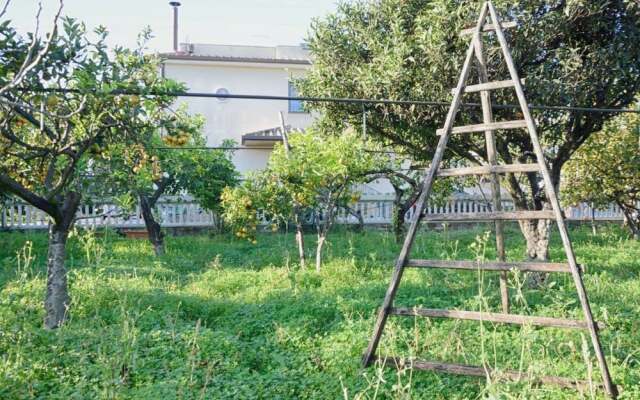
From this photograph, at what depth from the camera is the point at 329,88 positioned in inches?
335

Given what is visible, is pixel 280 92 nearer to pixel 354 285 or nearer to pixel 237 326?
pixel 354 285

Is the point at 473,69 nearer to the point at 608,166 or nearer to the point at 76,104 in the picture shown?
the point at 76,104

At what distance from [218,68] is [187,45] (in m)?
2.21

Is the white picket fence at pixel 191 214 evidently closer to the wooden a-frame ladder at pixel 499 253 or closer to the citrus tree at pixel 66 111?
the citrus tree at pixel 66 111

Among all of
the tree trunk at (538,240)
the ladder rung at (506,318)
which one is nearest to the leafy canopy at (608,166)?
the tree trunk at (538,240)

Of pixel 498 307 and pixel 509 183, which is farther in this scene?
pixel 509 183

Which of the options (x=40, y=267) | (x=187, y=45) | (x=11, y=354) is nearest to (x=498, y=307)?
(x=11, y=354)

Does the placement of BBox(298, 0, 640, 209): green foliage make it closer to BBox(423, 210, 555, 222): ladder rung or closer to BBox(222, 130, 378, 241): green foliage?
BBox(222, 130, 378, 241): green foliage

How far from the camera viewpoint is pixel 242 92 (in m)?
20.2

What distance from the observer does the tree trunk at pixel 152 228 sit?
37.4ft

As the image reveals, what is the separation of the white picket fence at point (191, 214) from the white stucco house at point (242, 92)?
457 cm

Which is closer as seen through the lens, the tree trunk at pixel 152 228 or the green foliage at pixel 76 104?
the green foliage at pixel 76 104

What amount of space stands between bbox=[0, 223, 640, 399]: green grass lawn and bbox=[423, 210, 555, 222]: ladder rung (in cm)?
18

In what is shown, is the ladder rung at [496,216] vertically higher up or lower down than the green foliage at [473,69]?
lower down
